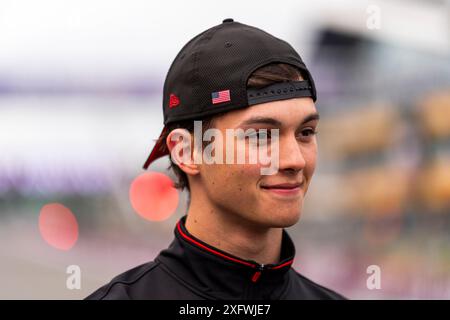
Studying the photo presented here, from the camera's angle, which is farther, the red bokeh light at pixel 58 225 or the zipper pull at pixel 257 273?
the red bokeh light at pixel 58 225

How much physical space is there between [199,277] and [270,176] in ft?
1.80

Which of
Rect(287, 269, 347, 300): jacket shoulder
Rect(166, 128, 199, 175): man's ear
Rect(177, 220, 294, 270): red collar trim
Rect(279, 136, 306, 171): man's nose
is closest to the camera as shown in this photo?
Rect(279, 136, 306, 171): man's nose

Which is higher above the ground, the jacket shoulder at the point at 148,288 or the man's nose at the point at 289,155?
the man's nose at the point at 289,155

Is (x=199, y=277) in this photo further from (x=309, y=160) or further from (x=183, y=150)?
(x=309, y=160)

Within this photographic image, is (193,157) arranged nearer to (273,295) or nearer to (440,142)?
(273,295)

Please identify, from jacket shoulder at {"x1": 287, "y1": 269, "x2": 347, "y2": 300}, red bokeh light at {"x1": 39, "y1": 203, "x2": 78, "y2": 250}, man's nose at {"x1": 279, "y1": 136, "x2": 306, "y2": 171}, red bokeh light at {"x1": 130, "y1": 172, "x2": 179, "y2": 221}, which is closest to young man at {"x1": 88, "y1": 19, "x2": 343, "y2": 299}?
man's nose at {"x1": 279, "y1": 136, "x2": 306, "y2": 171}

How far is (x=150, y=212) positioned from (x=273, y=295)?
26.6 feet

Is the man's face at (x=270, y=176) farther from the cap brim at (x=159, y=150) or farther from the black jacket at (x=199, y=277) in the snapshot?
the cap brim at (x=159, y=150)

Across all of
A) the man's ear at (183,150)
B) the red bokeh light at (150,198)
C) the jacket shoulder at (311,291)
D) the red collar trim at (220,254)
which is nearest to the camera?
the red collar trim at (220,254)

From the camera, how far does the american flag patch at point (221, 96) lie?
2.52 metres

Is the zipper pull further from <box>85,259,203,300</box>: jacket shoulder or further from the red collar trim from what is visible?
<box>85,259,203,300</box>: jacket shoulder

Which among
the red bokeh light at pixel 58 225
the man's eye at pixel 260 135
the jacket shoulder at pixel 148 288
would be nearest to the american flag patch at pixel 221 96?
the man's eye at pixel 260 135

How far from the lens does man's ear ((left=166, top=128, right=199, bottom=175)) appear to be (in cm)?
271

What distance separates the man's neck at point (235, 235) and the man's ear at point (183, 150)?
0.56 feet
